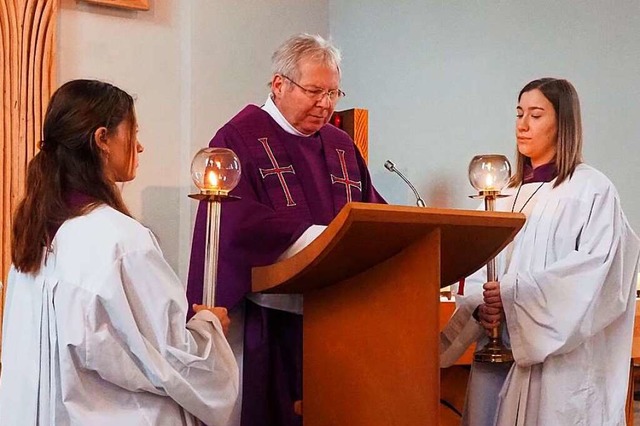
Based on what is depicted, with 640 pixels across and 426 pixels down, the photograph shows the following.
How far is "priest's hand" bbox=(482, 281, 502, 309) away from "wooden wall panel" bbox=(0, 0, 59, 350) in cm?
221

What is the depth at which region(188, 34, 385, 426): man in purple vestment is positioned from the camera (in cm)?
250

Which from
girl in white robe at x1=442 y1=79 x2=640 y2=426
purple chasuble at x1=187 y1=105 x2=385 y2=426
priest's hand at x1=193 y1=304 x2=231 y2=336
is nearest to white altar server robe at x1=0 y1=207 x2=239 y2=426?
priest's hand at x1=193 y1=304 x2=231 y2=336

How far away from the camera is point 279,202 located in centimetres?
265

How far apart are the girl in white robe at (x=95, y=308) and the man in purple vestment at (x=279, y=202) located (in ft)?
1.45

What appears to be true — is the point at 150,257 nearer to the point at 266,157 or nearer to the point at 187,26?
the point at 266,157

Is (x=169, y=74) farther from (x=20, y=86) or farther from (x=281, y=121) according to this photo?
(x=281, y=121)

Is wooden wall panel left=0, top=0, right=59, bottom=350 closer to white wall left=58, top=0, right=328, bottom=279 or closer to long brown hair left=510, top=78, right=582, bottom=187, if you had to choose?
white wall left=58, top=0, right=328, bottom=279

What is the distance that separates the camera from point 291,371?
8.51ft

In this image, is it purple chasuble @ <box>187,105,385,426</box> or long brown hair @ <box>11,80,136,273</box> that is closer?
long brown hair @ <box>11,80,136,273</box>

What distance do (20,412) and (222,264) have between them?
0.72 m

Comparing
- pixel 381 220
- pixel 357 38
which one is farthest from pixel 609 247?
pixel 357 38

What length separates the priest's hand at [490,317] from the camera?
259 centimetres

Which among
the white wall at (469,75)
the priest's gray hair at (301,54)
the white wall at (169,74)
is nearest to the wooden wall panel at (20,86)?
the white wall at (169,74)

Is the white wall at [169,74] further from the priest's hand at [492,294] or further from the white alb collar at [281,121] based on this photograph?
the priest's hand at [492,294]
